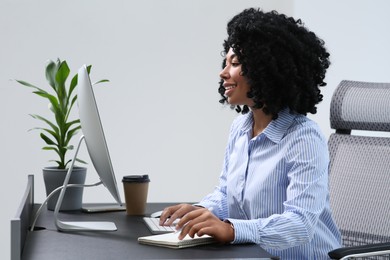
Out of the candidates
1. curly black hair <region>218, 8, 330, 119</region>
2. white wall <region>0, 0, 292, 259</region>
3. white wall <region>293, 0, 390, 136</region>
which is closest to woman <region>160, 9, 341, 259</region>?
curly black hair <region>218, 8, 330, 119</region>

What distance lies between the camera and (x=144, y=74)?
4.14 m

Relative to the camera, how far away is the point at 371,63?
144 inches

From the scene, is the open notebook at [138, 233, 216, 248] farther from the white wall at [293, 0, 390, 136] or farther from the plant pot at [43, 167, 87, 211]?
the white wall at [293, 0, 390, 136]

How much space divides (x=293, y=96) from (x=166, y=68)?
2.40 meters

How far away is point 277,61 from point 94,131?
533 millimetres

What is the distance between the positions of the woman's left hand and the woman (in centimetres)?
13

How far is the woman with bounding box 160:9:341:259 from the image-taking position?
1723 mm

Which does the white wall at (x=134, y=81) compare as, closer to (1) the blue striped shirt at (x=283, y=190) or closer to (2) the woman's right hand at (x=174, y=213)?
(1) the blue striped shirt at (x=283, y=190)

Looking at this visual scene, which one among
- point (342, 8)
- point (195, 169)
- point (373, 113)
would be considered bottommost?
point (195, 169)

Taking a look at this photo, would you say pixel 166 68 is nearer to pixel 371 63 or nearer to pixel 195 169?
pixel 195 169

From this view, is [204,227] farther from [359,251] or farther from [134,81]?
[134,81]

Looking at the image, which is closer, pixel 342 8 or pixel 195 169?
pixel 342 8

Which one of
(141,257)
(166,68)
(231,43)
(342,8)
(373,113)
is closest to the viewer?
(141,257)

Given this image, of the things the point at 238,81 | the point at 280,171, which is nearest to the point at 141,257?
the point at 280,171
